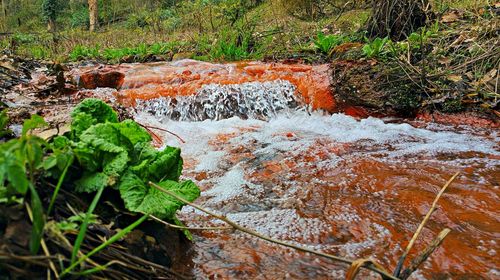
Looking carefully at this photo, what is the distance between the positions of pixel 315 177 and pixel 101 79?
3.88 m

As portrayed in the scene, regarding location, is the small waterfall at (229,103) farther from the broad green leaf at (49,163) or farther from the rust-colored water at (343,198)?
the broad green leaf at (49,163)

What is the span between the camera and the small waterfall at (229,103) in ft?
14.9

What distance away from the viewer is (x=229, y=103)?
4555mm

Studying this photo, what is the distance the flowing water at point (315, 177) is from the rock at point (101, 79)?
47 centimetres

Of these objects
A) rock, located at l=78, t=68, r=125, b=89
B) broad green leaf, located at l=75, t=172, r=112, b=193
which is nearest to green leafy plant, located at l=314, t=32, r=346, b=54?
rock, located at l=78, t=68, r=125, b=89

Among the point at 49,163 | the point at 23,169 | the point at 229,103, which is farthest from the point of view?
the point at 229,103

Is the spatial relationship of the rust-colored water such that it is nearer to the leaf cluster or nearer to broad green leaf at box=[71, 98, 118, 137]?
the leaf cluster

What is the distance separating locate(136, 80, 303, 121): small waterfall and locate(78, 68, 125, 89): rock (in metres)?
0.90

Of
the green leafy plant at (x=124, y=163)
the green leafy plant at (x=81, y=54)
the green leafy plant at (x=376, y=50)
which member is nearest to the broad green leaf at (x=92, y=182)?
the green leafy plant at (x=124, y=163)

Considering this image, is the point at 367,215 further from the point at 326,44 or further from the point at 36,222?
the point at 326,44

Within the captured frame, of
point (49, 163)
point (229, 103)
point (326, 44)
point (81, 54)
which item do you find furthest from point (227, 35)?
point (49, 163)

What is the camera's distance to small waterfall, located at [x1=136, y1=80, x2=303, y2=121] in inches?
178

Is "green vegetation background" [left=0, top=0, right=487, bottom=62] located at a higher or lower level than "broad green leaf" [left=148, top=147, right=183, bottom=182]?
lower

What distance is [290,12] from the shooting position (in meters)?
10.7
